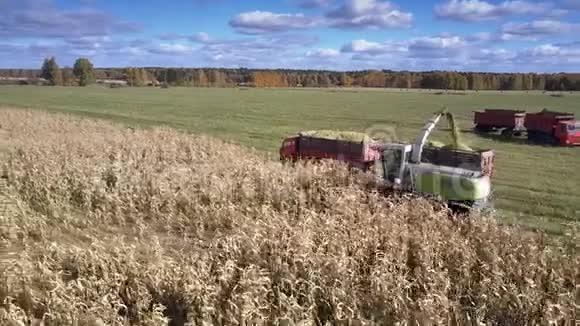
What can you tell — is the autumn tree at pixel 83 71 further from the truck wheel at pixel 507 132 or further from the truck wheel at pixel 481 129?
the truck wheel at pixel 507 132

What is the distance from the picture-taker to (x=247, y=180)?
10773 mm

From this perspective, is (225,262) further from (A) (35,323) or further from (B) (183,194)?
(B) (183,194)

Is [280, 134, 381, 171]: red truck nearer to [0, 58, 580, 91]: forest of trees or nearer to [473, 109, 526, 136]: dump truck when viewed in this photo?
[473, 109, 526, 136]: dump truck

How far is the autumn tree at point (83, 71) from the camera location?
120 metres

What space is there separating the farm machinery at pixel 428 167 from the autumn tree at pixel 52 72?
409 ft

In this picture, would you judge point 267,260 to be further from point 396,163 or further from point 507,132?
point 507,132

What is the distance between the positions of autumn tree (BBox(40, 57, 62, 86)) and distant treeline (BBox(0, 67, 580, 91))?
234 centimetres

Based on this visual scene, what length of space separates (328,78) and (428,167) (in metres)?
134

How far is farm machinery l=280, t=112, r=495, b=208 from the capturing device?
9242 millimetres

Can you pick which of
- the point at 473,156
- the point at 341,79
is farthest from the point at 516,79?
the point at 473,156

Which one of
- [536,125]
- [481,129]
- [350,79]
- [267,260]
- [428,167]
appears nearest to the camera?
[267,260]

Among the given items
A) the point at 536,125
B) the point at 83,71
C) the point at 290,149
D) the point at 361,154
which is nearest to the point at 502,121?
the point at 536,125

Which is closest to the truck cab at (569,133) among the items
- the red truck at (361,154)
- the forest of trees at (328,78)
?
the red truck at (361,154)

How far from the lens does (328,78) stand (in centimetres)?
14175
